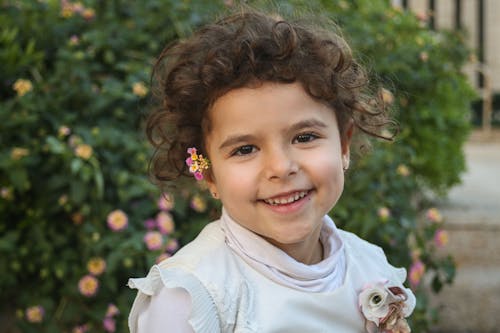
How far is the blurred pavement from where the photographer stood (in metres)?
3.18

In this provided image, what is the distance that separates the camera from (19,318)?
7.86ft

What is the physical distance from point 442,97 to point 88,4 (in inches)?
68.1

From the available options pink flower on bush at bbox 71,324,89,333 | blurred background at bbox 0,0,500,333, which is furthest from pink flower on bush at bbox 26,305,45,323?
pink flower on bush at bbox 71,324,89,333

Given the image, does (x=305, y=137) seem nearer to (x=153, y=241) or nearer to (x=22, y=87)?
(x=153, y=241)

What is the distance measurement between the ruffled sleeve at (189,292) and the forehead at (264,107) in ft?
0.87

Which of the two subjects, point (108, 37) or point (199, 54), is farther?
point (108, 37)

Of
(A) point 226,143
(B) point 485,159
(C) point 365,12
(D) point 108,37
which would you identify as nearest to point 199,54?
(A) point 226,143

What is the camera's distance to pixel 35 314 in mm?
2338

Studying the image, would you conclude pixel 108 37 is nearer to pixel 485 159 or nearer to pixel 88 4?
pixel 88 4

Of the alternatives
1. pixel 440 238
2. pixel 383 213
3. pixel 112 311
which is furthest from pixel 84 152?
pixel 440 238

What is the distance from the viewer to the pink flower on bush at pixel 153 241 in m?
2.27

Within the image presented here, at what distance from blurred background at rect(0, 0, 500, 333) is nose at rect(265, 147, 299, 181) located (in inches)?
16.8

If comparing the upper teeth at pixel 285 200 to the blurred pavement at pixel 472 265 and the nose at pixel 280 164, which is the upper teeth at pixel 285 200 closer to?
the nose at pixel 280 164

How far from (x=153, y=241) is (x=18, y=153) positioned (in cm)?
52
